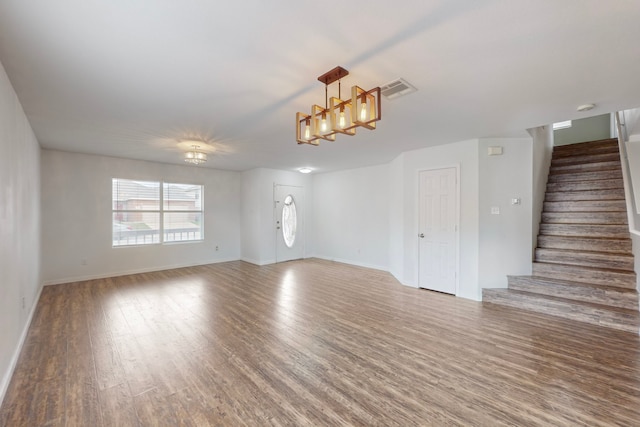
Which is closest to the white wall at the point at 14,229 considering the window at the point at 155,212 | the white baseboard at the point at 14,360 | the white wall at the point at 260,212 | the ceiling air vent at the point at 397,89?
the white baseboard at the point at 14,360

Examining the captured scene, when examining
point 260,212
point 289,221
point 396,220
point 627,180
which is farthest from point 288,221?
point 627,180

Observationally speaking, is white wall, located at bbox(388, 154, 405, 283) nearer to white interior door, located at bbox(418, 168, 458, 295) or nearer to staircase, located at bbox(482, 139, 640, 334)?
white interior door, located at bbox(418, 168, 458, 295)

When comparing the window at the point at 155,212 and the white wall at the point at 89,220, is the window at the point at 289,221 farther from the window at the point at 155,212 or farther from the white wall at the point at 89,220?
the white wall at the point at 89,220

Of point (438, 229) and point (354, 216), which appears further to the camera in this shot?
point (354, 216)

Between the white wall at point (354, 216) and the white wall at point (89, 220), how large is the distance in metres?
3.31

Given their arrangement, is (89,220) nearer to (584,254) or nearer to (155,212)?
(155,212)

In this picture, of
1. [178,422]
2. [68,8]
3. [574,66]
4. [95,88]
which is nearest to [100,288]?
[95,88]

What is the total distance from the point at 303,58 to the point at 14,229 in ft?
10.5

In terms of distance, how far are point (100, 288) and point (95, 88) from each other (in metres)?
3.76

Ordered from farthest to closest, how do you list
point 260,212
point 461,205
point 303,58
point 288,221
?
point 288,221
point 260,212
point 461,205
point 303,58

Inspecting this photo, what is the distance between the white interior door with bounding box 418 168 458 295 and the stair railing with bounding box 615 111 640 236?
2071 millimetres

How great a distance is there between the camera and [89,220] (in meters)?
5.22

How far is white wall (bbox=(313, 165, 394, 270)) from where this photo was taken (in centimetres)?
620

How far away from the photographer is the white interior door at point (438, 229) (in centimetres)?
441
